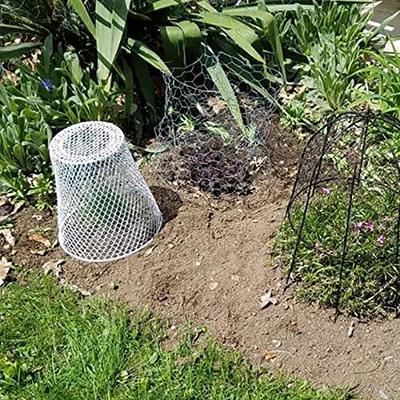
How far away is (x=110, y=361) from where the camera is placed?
278 cm

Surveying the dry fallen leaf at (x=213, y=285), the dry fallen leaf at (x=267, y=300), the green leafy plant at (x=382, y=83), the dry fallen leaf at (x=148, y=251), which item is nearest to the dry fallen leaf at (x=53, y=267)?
the dry fallen leaf at (x=148, y=251)

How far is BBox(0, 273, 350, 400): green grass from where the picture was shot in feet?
8.79

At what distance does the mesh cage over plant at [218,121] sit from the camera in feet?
11.8

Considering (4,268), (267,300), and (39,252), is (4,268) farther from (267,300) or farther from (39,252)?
(267,300)

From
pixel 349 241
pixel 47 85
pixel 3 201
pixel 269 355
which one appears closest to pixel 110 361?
pixel 269 355

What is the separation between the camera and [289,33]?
13.8 feet

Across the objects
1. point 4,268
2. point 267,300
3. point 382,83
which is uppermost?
point 382,83

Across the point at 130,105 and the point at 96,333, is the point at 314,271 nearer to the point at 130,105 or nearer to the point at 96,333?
the point at 96,333

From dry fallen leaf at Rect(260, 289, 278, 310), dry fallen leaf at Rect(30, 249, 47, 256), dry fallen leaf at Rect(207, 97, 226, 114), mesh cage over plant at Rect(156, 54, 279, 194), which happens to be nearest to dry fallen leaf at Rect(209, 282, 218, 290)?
dry fallen leaf at Rect(260, 289, 278, 310)

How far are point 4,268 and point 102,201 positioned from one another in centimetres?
51

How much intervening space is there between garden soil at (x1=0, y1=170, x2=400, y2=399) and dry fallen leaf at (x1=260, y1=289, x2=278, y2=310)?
13 millimetres

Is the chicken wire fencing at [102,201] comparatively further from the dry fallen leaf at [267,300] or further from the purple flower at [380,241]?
the purple flower at [380,241]

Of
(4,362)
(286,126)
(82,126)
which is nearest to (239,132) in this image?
(286,126)

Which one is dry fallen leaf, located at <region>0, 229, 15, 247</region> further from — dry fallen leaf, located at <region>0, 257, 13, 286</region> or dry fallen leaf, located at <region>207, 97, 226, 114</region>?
dry fallen leaf, located at <region>207, 97, 226, 114</region>
